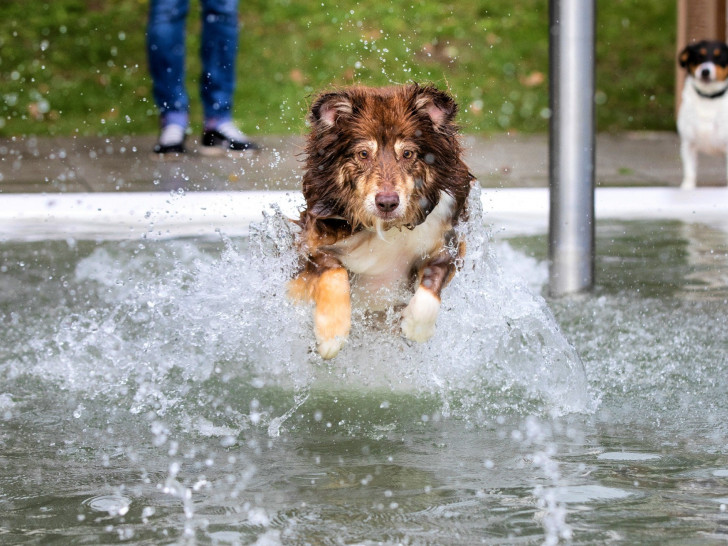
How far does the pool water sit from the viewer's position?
2816 millimetres

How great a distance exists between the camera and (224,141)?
26.2ft

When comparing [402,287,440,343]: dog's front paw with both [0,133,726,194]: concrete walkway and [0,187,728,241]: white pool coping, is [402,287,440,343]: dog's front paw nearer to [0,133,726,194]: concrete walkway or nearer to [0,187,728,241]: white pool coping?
[0,187,728,241]: white pool coping

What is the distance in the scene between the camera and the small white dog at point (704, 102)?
7.80 m

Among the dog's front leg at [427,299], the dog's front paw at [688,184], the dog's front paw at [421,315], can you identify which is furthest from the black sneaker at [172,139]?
the dog's front paw at [421,315]

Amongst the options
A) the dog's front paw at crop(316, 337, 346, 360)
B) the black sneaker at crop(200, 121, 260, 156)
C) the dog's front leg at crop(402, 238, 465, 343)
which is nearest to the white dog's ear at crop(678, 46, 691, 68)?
the black sneaker at crop(200, 121, 260, 156)

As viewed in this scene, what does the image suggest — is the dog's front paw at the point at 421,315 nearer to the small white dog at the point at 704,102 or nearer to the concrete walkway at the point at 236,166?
the concrete walkway at the point at 236,166

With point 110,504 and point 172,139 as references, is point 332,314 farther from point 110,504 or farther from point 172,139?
point 172,139

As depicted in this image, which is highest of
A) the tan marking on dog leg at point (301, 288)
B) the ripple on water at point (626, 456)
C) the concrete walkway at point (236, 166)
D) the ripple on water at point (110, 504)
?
the concrete walkway at point (236, 166)

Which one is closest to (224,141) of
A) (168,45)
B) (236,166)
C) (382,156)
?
(236,166)

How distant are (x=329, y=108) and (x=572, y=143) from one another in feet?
6.09

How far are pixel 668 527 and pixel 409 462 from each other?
0.80m

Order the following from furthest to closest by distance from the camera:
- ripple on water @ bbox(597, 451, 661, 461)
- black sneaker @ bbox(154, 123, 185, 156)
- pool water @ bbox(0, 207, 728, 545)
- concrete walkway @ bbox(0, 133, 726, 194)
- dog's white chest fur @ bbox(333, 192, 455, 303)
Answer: black sneaker @ bbox(154, 123, 185, 156) → concrete walkway @ bbox(0, 133, 726, 194) → dog's white chest fur @ bbox(333, 192, 455, 303) → ripple on water @ bbox(597, 451, 661, 461) → pool water @ bbox(0, 207, 728, 545)

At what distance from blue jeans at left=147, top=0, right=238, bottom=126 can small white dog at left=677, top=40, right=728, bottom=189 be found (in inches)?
122

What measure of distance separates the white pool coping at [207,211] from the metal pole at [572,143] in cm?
96
